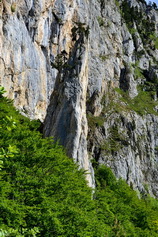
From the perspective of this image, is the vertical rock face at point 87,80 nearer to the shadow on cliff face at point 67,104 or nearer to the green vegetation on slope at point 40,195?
the shadow on cliff face at point 67,104

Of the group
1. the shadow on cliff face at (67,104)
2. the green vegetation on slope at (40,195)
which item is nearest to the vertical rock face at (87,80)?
the shadow on cliff face at (67,104)

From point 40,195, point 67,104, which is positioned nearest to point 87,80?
point 67,104

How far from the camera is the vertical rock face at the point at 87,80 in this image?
135ft

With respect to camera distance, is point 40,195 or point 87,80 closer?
point 40,195

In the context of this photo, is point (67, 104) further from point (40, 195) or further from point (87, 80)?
point (40, 195)

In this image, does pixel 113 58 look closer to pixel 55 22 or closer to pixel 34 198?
pixel 55 22

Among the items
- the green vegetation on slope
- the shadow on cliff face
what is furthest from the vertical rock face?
the green vegetation on slope

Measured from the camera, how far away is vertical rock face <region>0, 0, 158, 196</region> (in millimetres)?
41188

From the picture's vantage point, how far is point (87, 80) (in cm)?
4650

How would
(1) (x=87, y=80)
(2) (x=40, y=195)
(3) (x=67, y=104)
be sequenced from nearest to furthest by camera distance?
(2) (x=40, y=195) → (3) (x=67, y=104) → (1) (x=87, y=80)

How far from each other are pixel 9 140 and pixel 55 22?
44836mm

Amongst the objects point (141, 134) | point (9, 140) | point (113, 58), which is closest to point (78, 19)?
point (113, 58)

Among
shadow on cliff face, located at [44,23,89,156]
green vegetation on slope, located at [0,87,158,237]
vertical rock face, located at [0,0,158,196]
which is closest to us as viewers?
green vegetation on slope, located at [0,87,158,237]

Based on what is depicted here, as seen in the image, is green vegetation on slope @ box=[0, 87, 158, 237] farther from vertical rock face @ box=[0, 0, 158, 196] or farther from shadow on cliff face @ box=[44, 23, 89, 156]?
vertical rock face @ box=[0, 0, 158, 196]
